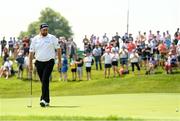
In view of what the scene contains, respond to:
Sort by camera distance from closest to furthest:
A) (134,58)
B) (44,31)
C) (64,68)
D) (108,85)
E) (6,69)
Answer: (44,31)
(108,85)
(134,58)
(64,68)
(6,69)

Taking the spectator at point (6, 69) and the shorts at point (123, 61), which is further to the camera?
the spectator at point (6, 69)

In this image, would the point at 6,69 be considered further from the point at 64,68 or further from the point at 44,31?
the point at 44,31

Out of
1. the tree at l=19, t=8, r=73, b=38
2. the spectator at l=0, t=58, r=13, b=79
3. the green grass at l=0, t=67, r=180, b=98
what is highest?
the tree at l=19, t=8, r=73, b=38

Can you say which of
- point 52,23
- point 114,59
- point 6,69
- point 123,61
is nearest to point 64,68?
point 114,59

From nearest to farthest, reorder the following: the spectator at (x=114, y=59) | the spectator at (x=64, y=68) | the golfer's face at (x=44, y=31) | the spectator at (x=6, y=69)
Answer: the golfer's face at (x=44, y=31) < the spectator at (x=114, y=59) < the spectator at (x=64, y=68) < the spectator at (x=6, y=69)

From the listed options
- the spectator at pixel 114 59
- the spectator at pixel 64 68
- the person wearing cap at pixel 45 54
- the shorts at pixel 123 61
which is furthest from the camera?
the shorts at pixel 123 61

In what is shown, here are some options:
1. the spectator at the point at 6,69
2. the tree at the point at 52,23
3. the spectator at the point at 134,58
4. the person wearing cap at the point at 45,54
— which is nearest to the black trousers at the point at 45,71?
the person wearing cap at the point at 45,54

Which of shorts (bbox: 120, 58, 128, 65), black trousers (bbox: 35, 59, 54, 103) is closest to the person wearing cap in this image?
black trousers (bbox: 35, 59, 54, 103)

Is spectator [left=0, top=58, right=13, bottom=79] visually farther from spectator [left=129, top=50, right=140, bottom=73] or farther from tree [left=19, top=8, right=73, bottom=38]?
tree [left=19, top=8, right=73, bottom=38]

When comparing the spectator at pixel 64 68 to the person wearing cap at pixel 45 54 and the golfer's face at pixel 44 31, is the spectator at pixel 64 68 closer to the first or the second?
the person wearing cap at pixel 45 54

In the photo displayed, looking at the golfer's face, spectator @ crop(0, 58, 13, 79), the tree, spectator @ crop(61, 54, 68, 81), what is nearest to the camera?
the golfer's face

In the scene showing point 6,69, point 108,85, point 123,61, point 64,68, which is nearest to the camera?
point 108,85

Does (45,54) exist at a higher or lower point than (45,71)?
higher

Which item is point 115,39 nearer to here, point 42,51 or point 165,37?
point 165,37
